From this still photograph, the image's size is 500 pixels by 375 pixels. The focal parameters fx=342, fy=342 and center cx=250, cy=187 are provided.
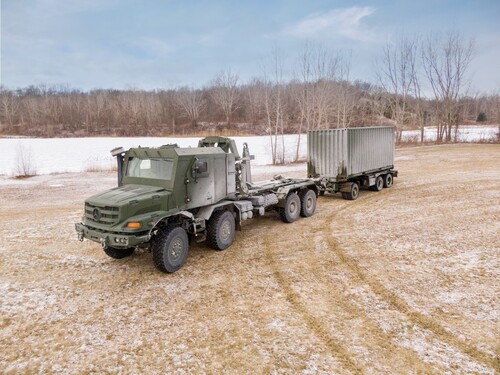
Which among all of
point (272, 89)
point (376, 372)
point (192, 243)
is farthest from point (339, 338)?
point (272, 89)

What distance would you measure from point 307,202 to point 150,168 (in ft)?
18.4

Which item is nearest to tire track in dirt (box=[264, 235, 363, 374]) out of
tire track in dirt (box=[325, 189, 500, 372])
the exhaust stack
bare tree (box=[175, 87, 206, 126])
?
tire track in dirt (box=[325, 189, 500, 372])

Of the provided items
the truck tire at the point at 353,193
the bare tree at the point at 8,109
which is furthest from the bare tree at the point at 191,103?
the truck tire at the point at 353,193

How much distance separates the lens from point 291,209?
34.6ft

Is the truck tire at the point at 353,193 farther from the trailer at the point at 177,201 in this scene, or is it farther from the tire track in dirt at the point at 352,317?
the tire track in dirt at the point at 352,317

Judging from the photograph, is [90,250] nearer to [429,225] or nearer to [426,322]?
[426,322]

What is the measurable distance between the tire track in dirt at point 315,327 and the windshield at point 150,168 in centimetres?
296

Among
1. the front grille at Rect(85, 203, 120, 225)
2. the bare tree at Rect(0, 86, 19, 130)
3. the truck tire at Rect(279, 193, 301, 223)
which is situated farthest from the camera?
the bare tree at Rect(0, 86, 19, 130)

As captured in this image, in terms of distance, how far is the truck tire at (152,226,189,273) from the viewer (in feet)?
21.6

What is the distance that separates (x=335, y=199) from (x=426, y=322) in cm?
912

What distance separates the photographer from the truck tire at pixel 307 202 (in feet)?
36.2

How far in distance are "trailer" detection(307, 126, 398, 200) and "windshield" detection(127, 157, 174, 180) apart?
684 centimetres

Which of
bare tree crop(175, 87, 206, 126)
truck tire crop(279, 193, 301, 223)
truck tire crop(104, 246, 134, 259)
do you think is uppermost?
bare tree crop(175, 87, 206, 126)

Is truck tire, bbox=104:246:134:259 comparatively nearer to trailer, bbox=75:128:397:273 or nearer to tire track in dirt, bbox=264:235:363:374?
trailer, bbox=75:128:397:273
